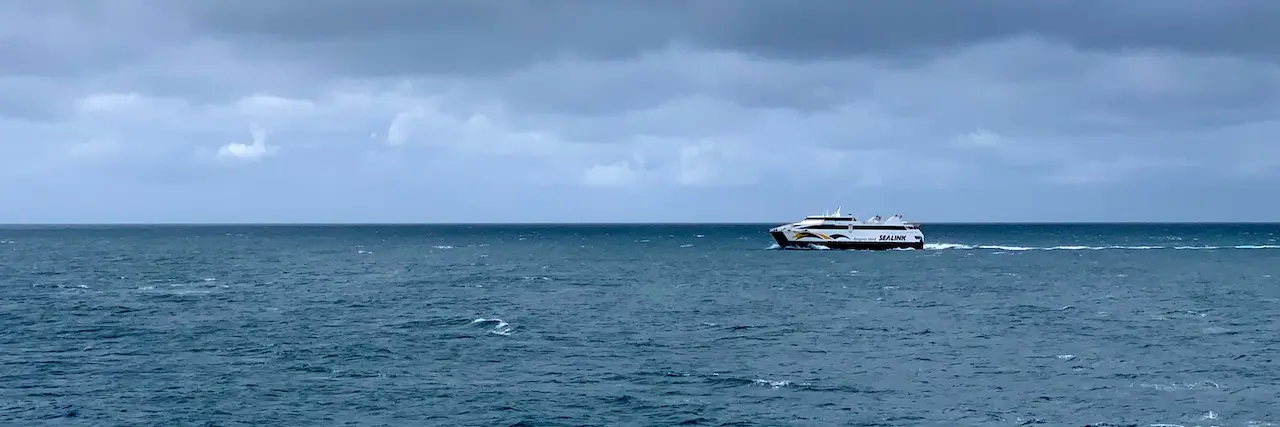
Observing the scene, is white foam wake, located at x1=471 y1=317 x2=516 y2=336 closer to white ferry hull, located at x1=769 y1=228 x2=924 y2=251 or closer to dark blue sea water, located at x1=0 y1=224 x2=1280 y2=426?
dark blue sea water, located at x1=0 y1=224 x2=1280 y2=426

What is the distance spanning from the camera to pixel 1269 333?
7388cm

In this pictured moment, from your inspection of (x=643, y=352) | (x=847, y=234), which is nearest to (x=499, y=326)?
(x=643, y=352)

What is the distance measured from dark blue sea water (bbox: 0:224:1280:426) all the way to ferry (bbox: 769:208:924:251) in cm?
6659

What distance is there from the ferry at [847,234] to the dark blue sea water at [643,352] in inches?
2622

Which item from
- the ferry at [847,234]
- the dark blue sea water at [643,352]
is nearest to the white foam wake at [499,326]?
the dark blue sea water at [643,352]

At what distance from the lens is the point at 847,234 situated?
19500 centimetres

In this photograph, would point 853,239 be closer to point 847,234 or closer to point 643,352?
point 847,234

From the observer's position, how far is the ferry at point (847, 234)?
195 m

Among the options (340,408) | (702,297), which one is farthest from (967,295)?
(340,408)

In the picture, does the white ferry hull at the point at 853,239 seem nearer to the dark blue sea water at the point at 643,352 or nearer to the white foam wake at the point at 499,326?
the dark blue sea water at the point at 643,352

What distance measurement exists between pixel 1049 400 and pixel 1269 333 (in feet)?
112

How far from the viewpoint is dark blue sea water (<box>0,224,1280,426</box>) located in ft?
158

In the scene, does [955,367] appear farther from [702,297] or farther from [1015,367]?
[702,297]

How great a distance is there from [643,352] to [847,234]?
134m
